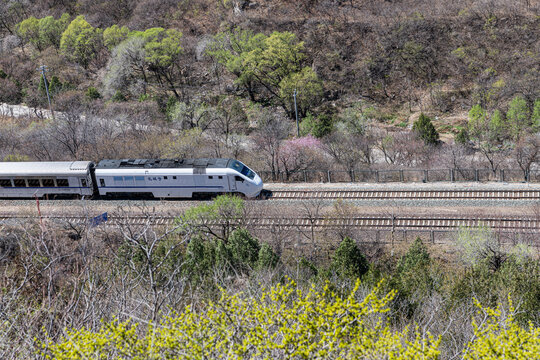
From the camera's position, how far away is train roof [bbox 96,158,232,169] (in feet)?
111

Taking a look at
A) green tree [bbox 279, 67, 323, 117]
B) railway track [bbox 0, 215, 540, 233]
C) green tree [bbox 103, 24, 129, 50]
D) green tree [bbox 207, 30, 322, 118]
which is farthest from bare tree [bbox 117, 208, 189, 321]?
green tree [bbox 103, 24, 129, 50]

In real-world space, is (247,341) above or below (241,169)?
above

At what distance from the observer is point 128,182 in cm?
3509

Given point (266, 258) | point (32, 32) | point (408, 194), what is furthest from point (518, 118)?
point (32, 32)

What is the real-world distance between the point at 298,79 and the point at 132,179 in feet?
81.4

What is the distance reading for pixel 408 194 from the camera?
34000 mm

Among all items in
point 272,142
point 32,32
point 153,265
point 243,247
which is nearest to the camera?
point 153,265

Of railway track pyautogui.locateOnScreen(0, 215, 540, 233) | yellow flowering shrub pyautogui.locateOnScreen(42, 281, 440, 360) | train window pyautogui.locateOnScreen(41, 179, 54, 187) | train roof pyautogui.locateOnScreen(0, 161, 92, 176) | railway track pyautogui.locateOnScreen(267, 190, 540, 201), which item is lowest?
railway track pyautogui.locateOnScreen(0, 215, 540, 233)

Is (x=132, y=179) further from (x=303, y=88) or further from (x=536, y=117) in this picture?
(x=536, y=117)

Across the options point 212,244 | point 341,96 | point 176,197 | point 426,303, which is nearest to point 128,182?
point 176,197

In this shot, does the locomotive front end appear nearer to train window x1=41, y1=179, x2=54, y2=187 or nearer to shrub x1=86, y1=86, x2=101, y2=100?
train window x1=41, y1=179, x2=54, y2=187

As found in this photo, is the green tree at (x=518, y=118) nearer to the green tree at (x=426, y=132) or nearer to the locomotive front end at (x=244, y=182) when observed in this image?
the green tree at (x=426, y=132)

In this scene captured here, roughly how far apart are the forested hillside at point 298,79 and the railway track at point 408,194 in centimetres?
459

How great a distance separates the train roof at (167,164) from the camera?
1330 inches
